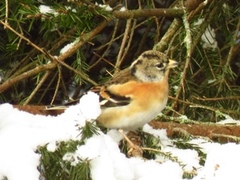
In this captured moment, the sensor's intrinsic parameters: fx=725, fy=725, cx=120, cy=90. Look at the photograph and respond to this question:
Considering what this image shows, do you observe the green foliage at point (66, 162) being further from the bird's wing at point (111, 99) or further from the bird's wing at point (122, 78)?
the bird's wing at point (122, 78)

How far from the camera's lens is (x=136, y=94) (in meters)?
2.73

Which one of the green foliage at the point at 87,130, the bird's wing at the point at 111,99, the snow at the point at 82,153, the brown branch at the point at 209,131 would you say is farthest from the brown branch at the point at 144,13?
the green foliage at the point at 87,130

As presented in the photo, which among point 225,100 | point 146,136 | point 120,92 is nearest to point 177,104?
point 225,100

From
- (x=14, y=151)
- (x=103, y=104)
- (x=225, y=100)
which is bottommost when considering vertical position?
(x=225, y=100)

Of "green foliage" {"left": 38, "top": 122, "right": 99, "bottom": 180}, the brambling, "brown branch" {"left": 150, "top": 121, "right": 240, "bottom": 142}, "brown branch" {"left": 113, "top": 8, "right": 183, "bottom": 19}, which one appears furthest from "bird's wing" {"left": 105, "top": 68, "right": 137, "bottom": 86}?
"green foliage" {"left": 38, "top": 122, "right": 99, "bottom": 180}

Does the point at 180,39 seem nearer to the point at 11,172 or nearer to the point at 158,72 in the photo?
the point at 158,72

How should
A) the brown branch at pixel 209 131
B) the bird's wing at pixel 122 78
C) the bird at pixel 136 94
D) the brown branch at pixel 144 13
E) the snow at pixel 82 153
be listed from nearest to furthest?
the snow at pixel 82 153 < the brown branch at pixel 209 131 < the bird at pixel 136 94 < the bird's wing at pixel 122 78 < the brown branch at pixel 144 13

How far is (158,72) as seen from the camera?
2.94 meters

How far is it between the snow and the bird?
60 cm

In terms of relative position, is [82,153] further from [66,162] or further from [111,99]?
[111,99]

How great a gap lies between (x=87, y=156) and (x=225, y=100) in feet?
5.77

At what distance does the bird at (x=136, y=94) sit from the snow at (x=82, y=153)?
1.98ft

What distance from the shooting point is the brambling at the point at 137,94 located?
2.61m

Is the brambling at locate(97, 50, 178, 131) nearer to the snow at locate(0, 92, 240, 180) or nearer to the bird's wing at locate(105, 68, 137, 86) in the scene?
the bird's wing at locate(105, 68, 137, 86)
